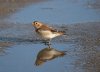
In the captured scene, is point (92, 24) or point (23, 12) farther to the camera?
point (23, 12)

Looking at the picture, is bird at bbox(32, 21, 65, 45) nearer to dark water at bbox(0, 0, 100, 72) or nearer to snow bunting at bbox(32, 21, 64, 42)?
snow bunting at bbox(32, 21, 64, 42)

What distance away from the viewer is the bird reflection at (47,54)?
8688 millimetres

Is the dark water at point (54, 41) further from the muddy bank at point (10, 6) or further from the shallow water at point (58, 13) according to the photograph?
the muddy bank at point (10, 6)

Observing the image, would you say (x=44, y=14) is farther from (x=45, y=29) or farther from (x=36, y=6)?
(x=45, y=29)

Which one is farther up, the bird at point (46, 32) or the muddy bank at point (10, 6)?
the muddy bank at point (10, 6)

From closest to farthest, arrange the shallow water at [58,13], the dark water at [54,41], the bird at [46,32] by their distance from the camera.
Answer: the dark water at [54,41], the bird at [46,32], the shallow water at [58,13]

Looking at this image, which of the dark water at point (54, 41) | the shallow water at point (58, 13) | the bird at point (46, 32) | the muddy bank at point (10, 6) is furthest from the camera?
the muddy bank at point (10, 6)

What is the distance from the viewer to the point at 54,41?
10.4 m

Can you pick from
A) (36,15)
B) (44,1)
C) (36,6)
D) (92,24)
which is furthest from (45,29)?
(44,1)

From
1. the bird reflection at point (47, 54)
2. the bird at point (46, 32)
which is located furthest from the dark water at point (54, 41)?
the bird at point (46, 32)

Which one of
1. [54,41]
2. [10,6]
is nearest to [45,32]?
[54,41]

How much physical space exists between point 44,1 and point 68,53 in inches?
328

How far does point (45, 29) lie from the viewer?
986cm

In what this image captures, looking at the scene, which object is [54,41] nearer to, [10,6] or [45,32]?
[45,32]
